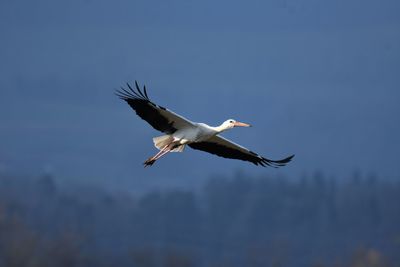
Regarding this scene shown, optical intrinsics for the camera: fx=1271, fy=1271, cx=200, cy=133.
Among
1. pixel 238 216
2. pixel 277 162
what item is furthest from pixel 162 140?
pixel 238 216

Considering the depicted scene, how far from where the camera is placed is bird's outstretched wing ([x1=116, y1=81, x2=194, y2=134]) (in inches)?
677

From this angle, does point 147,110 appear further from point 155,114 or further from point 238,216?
point 238,216

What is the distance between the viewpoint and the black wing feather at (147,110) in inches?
677

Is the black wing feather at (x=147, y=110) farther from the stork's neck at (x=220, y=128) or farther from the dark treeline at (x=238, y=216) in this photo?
the dark treeline at (x=238, y=216)

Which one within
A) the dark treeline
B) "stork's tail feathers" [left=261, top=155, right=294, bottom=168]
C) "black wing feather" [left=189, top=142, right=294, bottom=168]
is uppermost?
the dark treeline

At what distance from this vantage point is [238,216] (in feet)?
255

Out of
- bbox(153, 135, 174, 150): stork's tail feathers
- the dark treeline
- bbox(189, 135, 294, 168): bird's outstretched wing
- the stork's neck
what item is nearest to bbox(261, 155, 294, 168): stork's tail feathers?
bbox(189, 135, 294, 168): bird's outstretched wing

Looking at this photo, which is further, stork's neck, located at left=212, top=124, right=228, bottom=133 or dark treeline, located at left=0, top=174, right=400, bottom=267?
dark treeline, located at left=0, top=174, right=400, bottom=267

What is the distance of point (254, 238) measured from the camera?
7119cm

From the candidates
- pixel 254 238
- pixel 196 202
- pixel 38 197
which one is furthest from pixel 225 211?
pixel 38 197

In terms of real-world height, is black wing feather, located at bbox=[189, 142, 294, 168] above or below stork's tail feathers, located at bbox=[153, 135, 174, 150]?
above

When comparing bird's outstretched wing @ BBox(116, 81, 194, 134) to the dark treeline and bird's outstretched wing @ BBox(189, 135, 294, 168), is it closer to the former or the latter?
bird's outstretched wing @ BBox(189, 135, 294, 168)

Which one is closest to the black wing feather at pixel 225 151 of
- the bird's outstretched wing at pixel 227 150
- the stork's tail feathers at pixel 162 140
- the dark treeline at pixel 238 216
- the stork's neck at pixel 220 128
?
the bird's outstretched wing at pixel 227 150

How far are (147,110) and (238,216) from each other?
60.6 metres
